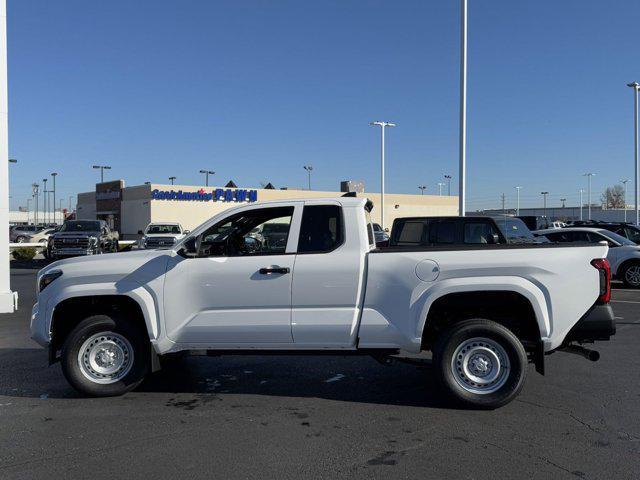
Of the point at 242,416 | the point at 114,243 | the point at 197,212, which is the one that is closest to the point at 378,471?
the point at 242,416

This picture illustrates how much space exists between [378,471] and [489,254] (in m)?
2.33

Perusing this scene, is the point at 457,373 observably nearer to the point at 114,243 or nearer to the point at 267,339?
the point at 267,339

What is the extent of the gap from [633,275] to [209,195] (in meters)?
43.3

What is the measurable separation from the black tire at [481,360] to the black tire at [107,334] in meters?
2.98

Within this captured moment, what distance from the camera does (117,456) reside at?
455 cm

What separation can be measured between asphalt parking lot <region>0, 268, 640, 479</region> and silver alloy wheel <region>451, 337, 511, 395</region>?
0.26 m

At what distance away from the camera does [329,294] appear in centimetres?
570

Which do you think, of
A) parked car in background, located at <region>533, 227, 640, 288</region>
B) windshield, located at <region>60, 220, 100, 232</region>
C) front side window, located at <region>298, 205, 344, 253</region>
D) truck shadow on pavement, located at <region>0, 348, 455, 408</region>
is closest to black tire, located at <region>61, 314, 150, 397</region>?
truck shadow on pavement, located at <region>0, 348, 455, 408</region>

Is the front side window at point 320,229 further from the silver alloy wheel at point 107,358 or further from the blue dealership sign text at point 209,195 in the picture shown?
the blue dealership sign text at point 209,195

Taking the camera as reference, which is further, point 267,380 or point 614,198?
point 614,198

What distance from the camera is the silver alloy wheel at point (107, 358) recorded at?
605 cm

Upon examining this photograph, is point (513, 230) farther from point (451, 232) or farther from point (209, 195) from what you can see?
point (209, 195)

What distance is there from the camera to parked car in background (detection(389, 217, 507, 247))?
1214cm

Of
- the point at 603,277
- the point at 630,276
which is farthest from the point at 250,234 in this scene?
the point at 630,276
